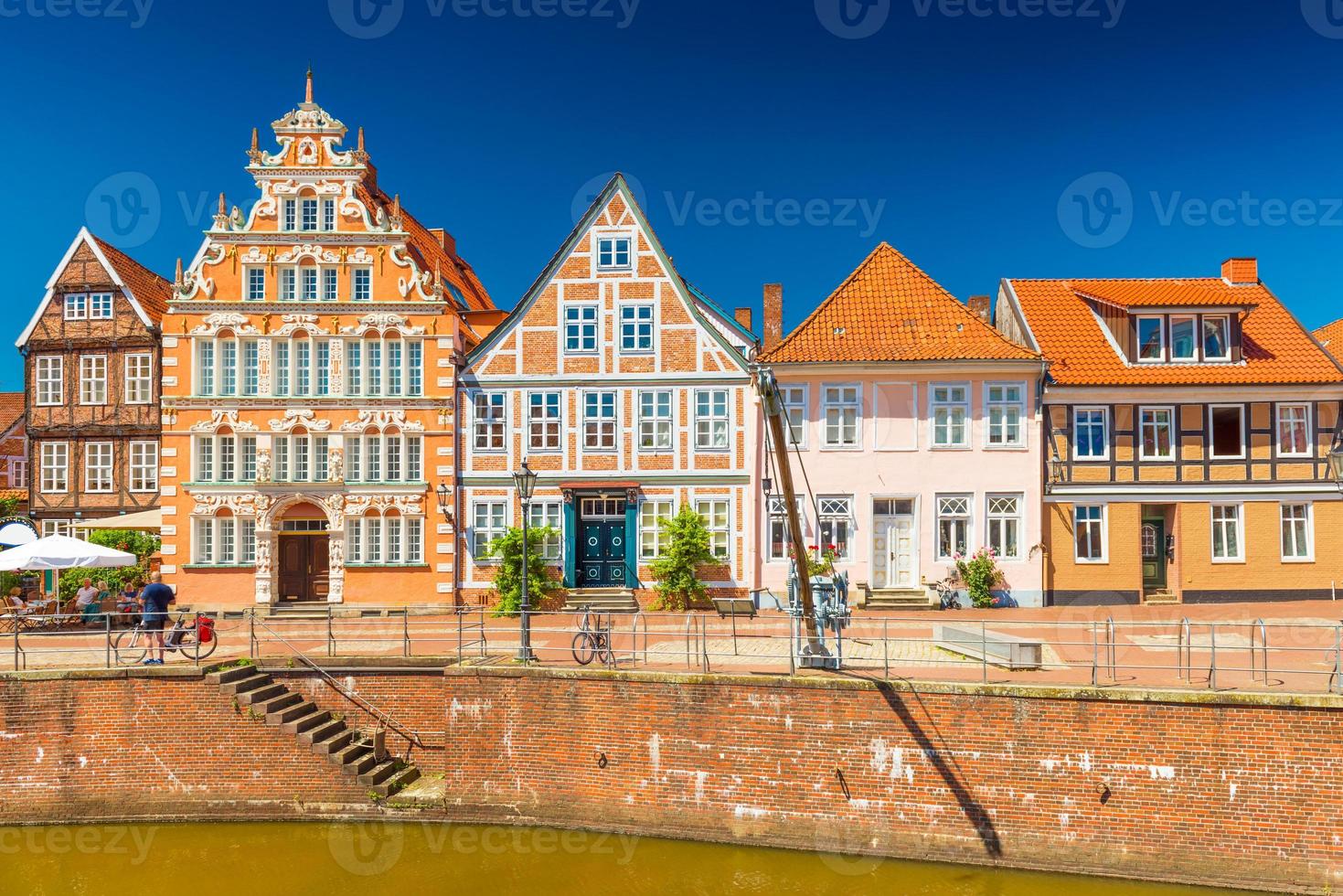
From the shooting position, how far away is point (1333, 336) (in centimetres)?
3150

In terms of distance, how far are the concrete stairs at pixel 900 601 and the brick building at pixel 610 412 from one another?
355 centimetres

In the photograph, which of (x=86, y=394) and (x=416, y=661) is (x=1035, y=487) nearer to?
(x=416, y=661)

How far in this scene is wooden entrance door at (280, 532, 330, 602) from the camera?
25.6 m

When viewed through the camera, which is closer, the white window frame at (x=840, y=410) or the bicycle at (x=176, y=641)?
the bicycle at (x=176, y=641)

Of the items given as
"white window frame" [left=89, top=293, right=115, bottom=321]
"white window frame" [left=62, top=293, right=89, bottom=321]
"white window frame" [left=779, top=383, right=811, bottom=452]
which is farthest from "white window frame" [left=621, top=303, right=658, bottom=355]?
"white window frame" [left=62, top=293, right=89, bottom=321]

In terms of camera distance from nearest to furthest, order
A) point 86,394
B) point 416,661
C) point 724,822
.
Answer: point 724,822
point 416,661
point 86,394

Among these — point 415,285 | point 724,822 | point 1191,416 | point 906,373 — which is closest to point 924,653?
point 724,822

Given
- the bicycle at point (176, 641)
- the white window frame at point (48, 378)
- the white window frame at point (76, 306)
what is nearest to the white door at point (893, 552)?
the bicycle at point (176, 641)

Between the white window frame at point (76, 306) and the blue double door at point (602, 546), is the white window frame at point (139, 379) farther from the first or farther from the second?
the blue double door at point (602, 546)

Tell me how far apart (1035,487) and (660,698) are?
557 inches

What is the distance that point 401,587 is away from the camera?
24875mm

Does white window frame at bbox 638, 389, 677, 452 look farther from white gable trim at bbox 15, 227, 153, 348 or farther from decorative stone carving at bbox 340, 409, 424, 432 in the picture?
white gable trim at bbox 15, 227, 153, 348

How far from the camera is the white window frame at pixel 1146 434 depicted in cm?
2398

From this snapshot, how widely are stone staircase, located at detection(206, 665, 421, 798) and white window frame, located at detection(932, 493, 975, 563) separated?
47.7 ft
